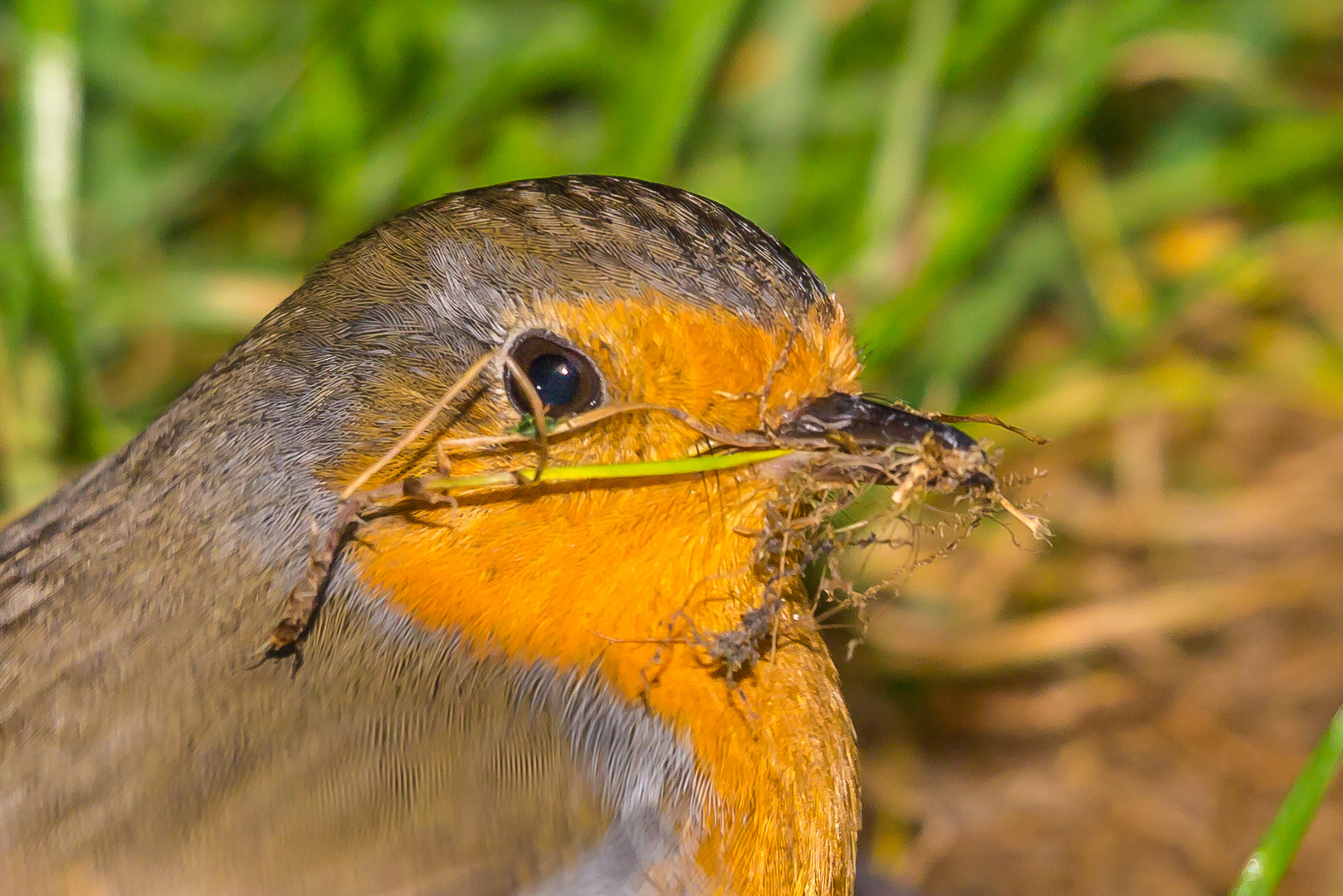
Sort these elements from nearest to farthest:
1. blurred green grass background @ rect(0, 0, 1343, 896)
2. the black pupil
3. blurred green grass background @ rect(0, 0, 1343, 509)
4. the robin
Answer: the robin < the black pupil < blurred green grass background @ rect(0, 0, 1343, 896) < blurred green grass background @ rect(0, 0, 1343, 509)

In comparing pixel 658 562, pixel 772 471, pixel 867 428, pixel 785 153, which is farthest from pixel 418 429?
pixel 785 153

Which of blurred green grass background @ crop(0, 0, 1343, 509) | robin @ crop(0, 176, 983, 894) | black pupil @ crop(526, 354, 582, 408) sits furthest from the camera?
blurred green grass background @ crop(0, 0, 1343, 509)

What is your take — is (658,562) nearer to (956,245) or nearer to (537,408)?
(537,408)

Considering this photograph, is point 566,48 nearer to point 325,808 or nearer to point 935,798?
point 935,798

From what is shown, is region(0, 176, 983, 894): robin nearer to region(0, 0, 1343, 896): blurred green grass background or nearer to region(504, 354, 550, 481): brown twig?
region(504, 354, 550, 481): brown twig

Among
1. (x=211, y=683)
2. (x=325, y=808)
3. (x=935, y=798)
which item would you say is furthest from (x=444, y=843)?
(x=935, y=798)

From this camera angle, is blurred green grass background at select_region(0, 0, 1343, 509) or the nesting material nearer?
the nesting material

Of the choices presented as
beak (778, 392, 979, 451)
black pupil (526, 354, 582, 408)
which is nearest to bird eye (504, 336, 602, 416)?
black pupil (526, 354, 582, 408)
